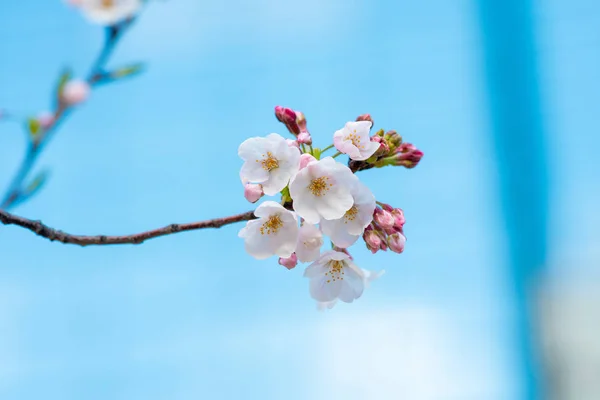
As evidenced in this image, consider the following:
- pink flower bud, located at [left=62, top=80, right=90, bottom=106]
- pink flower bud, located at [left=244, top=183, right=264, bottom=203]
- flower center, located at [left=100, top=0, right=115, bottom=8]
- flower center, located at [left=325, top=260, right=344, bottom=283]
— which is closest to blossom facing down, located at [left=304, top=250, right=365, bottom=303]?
flower center, located at [left=325, top=260, right=344, bottom=283]

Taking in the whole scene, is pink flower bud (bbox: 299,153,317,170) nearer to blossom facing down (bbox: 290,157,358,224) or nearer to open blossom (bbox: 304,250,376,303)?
blossom facing down (bbox: 290,157,358,224)

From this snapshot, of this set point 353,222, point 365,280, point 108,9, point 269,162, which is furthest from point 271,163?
point 108,9

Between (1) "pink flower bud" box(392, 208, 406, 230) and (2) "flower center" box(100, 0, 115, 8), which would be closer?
(1) "pink flower bud" box(392, 208, 406, 230)

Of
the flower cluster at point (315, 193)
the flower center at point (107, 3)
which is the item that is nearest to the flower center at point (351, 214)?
the flower cluster at point (315, 193)

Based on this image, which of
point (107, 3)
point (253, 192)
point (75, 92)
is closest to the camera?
point (253, 192)

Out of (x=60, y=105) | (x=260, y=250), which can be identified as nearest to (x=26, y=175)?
(x=60, y=105)

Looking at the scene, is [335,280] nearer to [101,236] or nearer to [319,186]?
[319,186]
